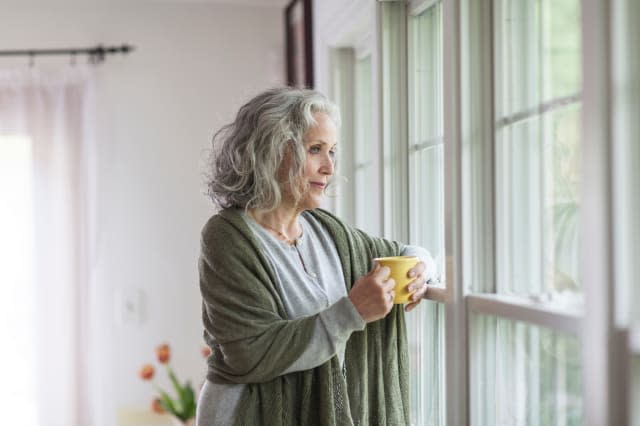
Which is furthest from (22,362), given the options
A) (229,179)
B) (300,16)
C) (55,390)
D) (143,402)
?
(229,179)

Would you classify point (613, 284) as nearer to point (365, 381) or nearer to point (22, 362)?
point (365, 381)

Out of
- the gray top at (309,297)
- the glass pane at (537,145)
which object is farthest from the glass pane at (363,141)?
the glass pane at (537,145)

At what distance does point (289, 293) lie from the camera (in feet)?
5.00

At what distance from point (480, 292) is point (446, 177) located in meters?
0.25

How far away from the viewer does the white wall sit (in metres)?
3.41

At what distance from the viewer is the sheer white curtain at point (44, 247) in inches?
131

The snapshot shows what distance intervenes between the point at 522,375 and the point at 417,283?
0.29m

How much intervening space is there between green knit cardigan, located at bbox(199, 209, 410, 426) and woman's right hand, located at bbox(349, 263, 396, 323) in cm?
9

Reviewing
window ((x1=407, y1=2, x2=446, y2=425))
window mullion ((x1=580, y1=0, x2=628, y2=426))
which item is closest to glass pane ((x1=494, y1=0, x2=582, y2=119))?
window mullion ((x1=580, y1=0, x2=628, y2=426))

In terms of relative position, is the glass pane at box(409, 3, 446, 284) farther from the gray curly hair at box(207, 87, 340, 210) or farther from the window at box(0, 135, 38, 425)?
the window at box(0, 135, 38, 425)

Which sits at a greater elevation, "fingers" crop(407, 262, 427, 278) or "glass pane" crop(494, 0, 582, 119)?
"glass pane" crop(494, 0, 582, 119)

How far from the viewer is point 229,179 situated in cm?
Answer: 157

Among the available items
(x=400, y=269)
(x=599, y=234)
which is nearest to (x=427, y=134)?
(x=400, y=269)

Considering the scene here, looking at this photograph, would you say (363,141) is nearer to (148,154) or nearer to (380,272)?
(380,272)
